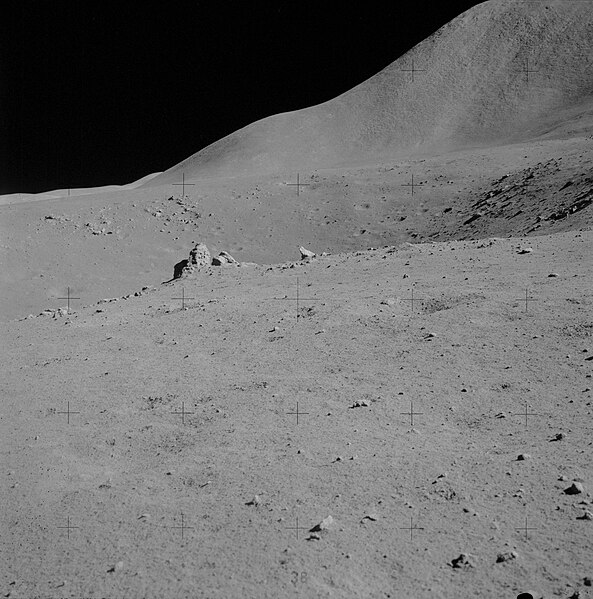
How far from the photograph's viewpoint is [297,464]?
3.98 m

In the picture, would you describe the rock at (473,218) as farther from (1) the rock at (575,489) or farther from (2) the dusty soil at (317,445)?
(1) the rock at (575,489)

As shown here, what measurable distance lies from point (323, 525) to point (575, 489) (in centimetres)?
140

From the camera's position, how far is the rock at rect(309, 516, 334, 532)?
3.28 metres

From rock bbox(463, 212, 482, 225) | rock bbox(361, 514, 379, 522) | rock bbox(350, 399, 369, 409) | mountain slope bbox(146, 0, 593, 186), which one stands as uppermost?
mountain slope bbox(146, 0, 593, 186)

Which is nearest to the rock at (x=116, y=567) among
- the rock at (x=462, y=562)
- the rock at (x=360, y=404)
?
the rock at (x=462, y=562)

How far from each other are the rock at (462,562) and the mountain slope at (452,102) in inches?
1070

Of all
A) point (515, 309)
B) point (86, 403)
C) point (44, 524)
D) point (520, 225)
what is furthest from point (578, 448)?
point (520, 225)

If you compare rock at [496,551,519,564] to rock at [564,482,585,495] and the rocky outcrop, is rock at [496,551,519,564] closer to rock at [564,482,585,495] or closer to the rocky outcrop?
rock at [564,482,585,495]

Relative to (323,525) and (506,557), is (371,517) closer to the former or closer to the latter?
(323,525)

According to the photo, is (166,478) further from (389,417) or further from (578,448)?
(578,448)

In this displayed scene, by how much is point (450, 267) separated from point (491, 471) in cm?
463

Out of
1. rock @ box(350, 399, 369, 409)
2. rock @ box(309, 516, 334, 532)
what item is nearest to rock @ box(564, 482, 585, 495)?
rock @ box(309, 516, 334, 532)

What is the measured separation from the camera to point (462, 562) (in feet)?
9.77

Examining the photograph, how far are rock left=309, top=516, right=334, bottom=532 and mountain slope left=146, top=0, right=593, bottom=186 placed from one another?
27.2 m
